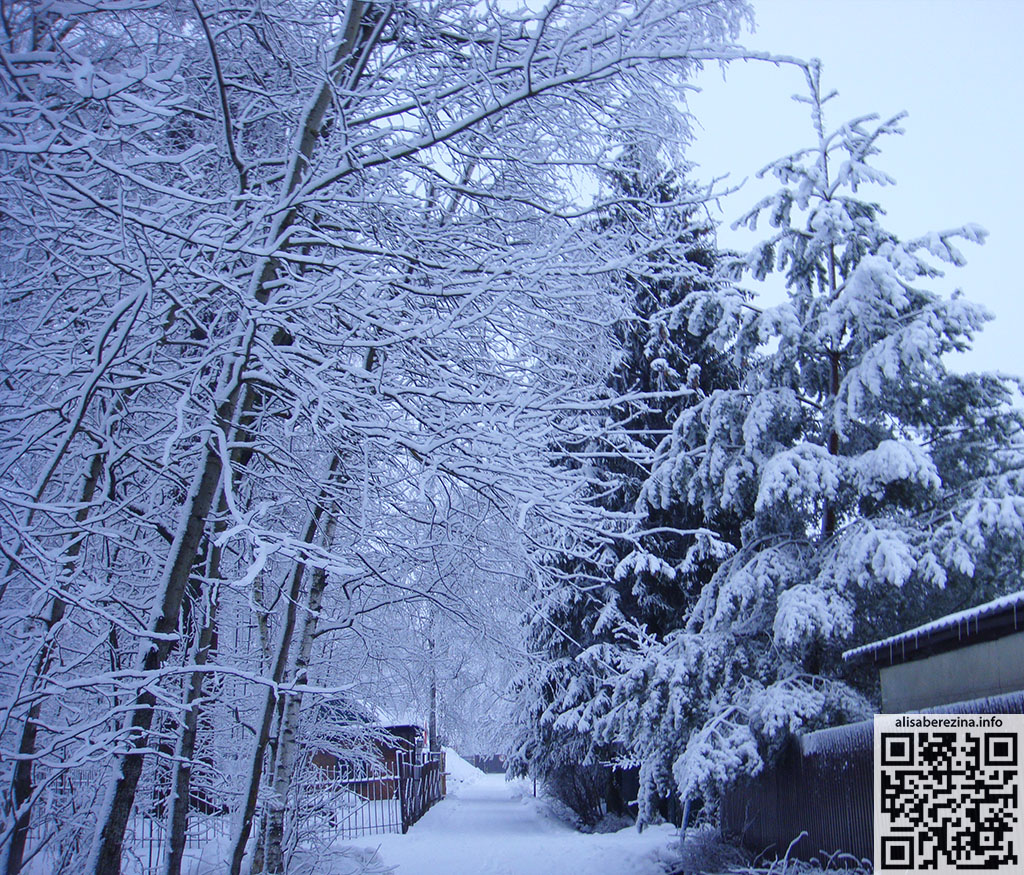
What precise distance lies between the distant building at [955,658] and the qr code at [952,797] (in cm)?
112

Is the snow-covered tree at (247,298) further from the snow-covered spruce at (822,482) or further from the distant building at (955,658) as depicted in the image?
the snow-covered spruce at (822,482)

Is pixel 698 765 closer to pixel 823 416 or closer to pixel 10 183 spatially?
pixel 823 416

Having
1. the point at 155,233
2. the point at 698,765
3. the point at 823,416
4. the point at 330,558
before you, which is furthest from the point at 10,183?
the point at 823,416

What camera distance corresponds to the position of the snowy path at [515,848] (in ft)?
39.1

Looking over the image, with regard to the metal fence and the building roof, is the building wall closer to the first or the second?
the building roof

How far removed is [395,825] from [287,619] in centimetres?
1493

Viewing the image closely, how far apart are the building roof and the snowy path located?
489cm

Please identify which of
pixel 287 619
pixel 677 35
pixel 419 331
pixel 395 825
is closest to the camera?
pixel 419 331

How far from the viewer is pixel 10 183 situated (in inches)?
101

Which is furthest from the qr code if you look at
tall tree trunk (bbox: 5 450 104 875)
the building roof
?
tall tree trunk (bbox: 5 450 104 875)

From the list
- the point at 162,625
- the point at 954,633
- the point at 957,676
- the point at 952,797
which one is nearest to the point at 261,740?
the point at 162,625

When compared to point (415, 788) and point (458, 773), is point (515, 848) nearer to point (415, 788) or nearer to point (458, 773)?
point (415, 788)

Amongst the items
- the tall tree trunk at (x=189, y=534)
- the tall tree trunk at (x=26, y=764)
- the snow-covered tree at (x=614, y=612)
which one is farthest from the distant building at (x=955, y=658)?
the tall tree trunk at (x=26, y=764)

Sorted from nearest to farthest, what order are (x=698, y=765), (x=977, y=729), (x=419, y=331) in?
(x=419, y=331) → (x=977, y=729) → (x=698, y=765)
